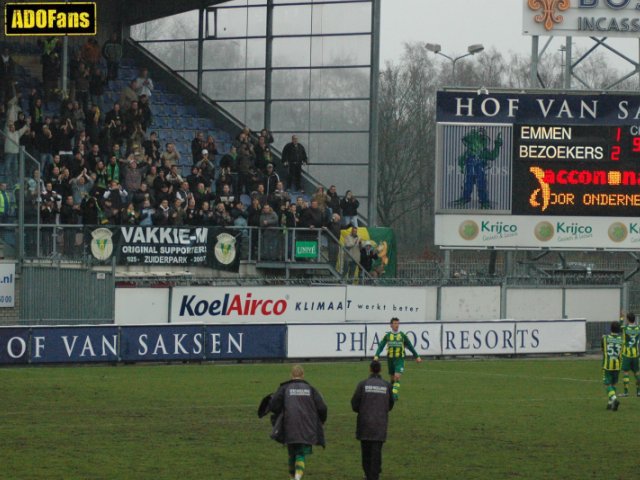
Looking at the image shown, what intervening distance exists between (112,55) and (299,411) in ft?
113

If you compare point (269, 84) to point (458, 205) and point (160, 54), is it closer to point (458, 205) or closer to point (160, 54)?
point (160, 54)

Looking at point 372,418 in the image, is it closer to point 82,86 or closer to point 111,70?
point 82,86

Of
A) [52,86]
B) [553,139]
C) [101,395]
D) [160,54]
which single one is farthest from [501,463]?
[160,54]

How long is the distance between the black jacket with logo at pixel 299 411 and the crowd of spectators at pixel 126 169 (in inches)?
809

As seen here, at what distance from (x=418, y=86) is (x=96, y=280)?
5305 centimetres

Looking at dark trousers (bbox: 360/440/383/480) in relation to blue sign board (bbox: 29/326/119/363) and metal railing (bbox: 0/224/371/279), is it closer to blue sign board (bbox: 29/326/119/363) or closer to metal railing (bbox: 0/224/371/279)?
blue sign board (bbox: 29/326/119/363)

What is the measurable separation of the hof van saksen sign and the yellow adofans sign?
22643 mm

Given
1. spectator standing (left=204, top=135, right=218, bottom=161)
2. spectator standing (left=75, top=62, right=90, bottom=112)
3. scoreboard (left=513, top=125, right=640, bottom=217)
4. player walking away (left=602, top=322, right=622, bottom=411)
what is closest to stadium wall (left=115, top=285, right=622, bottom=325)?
scoreboard (left=513, top=125, right=640, bottom=217)

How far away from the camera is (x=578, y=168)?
1501 inches

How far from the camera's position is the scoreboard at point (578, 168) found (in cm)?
3825

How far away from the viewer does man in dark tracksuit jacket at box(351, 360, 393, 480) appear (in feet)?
58.1

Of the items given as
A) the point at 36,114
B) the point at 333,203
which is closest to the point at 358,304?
the point at 333,203

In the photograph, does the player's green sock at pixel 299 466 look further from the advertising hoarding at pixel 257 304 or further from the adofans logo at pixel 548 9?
the adofans logo at pixel 548 9

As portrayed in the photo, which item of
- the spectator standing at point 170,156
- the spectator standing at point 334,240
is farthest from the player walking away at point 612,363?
the spectator standing at point 170,156
